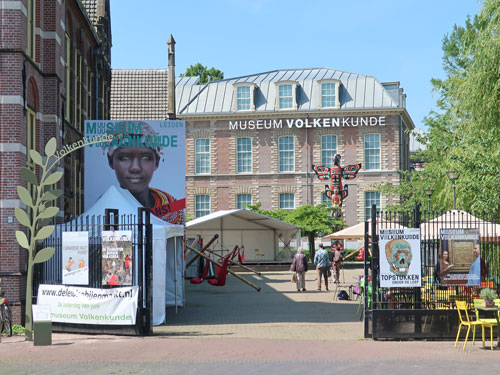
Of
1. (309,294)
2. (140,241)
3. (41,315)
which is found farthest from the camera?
(309,294)

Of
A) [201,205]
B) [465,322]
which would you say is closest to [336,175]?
[201,205]

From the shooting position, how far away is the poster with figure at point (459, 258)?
50.0 ft

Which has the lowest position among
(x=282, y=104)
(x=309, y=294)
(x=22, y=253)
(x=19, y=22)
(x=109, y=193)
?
(x=309, y=294)

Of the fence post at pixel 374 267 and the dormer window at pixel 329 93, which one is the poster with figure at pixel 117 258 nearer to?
the fence post at pixel 374 267

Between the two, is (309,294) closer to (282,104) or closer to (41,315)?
(41,315)

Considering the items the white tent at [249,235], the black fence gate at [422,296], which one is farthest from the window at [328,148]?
the black fence gate at [422,296]

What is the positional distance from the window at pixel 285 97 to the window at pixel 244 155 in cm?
364

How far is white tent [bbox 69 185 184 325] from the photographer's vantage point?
1788cm

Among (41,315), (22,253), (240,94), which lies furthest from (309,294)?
(240,94)

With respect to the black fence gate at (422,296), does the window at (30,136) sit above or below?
above

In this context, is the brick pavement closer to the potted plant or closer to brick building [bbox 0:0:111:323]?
the potted plant

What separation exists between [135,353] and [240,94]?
47666 mm

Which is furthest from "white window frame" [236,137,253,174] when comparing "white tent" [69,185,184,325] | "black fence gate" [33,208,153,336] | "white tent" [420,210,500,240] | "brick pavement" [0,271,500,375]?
"black fence gate" [33,208,153,336]

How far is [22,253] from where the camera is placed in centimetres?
1753
